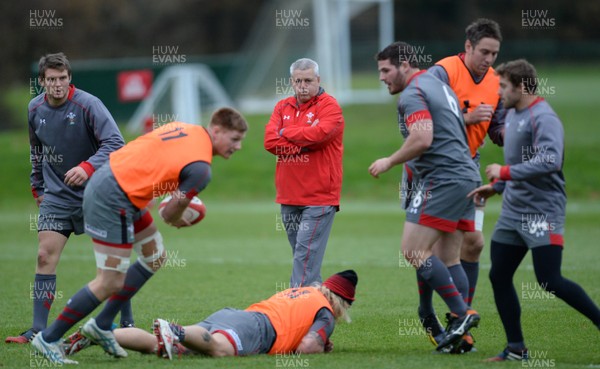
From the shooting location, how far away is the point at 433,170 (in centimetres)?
740

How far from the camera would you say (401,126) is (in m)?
7.90

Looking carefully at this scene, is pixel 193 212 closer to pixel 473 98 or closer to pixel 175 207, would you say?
pixel 175 207

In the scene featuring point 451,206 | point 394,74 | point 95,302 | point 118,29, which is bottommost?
point 95,302

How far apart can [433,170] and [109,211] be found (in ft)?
8.80

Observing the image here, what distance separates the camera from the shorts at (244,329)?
711 cm

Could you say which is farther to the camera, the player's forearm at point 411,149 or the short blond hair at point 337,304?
the short blond hair at point 337,304

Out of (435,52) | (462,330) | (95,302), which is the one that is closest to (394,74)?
(462,330)

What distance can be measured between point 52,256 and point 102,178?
1740 mm

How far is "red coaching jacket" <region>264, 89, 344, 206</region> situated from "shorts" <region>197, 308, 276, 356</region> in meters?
1.65

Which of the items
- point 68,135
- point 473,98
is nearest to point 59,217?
point 68,135

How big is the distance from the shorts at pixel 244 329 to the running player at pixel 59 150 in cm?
148

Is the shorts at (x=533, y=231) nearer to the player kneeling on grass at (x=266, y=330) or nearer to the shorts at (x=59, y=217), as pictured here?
the player kneeling on grass at (x=266, y=330)

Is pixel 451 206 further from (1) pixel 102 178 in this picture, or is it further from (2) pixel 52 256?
(2) pixel 52 256

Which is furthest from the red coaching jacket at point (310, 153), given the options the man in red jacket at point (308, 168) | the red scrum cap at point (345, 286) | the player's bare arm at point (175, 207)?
the player's bare arm at point (175, 207)
